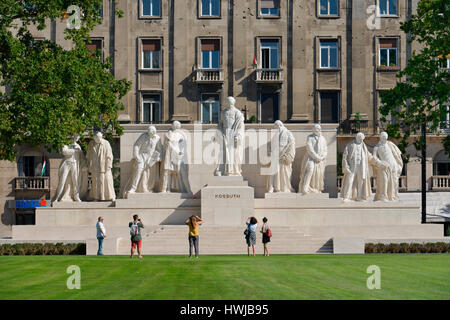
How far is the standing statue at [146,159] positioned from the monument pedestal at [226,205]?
3.48 meters

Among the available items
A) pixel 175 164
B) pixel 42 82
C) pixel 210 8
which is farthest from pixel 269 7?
pixel 42 82

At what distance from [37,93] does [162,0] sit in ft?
87.5

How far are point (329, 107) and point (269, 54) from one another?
6.02 m

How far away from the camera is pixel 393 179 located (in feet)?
138

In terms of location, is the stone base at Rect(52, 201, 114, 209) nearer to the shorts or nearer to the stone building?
the shorts

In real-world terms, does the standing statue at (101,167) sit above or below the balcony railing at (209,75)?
below

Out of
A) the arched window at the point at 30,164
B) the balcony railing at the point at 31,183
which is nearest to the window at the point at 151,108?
the arched window at the point at 30,164

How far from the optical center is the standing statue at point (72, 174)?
41812 millimetres

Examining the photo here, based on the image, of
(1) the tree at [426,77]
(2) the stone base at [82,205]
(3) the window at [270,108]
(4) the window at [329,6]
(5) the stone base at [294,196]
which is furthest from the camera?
(4) the window at [329,6]

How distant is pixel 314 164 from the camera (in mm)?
→ 41094

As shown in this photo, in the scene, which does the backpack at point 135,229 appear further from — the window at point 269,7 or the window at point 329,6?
the window at point 329,6

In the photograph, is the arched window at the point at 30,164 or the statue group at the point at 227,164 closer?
the statue group at the point at 227,164

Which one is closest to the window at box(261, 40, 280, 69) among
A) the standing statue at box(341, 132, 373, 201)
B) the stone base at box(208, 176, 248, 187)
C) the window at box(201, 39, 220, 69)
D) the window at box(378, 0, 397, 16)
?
the window at box(201, 39, 220, 69)

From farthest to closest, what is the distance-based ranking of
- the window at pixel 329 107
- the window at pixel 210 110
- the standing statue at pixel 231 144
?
1. the window at pixel 329 107
2. the window at pixel 210 110
3. the standing statue at pixel 231 144
